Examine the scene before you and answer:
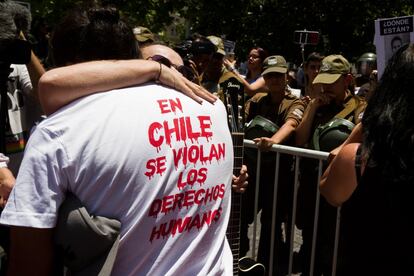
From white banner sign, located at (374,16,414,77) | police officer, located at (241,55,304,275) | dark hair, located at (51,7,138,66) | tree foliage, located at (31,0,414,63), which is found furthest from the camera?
tree foliage, located at (31,0,414,63)

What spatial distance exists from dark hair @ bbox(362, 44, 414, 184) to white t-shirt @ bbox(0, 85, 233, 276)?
1.45 ft

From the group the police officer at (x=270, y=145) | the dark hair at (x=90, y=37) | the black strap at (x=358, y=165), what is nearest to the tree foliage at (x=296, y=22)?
the police officer at (x=270, y=145)

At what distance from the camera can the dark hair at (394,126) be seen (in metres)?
1.65

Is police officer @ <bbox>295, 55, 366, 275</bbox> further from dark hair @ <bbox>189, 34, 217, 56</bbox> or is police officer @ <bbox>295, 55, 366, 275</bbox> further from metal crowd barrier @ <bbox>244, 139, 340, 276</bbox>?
dark hair @ <bbox>189, 34, 217, 56</bbox>

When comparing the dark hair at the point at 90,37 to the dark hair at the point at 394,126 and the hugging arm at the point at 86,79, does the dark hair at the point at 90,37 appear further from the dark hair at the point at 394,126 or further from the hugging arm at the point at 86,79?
the dark hair at the point at 394,126

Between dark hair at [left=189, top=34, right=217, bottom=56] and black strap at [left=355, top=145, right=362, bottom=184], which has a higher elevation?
dark hair at [left=189, top=34, right=217, bottom=56]

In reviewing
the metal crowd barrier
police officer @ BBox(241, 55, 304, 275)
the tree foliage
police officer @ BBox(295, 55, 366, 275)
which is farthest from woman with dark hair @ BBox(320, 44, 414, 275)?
the tree foliage

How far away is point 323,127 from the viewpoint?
3.73 m

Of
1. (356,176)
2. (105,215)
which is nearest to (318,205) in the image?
(356,176)

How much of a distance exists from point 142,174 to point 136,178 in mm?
20

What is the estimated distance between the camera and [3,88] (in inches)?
87.6

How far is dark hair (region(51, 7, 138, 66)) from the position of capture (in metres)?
1.52

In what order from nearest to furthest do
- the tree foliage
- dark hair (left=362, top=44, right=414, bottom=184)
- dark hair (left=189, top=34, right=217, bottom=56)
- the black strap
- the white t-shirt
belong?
the white t-shirt → dark hair (left=362, top=44, right=414, bottom=184) → the black strap → dark hair (left=189, top=34, right=217, bottom=56) → the tree foliage

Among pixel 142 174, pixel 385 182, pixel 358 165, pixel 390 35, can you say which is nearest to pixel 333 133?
pixel 390 35
